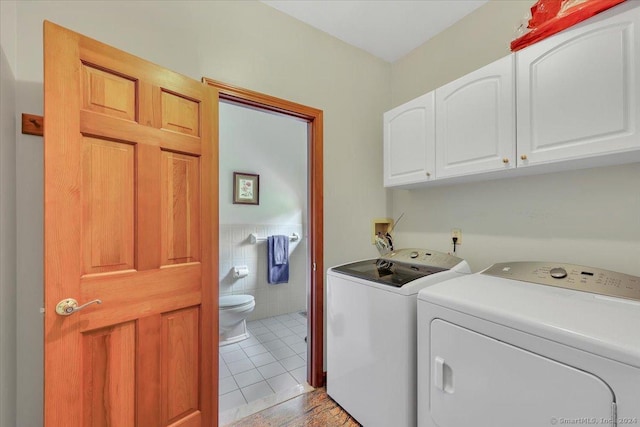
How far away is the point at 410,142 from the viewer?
1.86 metres

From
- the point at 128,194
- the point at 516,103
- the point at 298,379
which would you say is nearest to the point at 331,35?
the point at 516,103

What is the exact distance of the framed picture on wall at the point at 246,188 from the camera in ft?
10.7

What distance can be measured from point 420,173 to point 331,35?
132 centimetres

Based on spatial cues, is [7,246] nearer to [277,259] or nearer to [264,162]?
[277,259]

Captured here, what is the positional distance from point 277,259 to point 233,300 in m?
0.72

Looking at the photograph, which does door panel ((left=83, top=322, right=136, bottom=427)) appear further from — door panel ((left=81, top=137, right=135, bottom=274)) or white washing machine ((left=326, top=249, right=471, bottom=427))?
white washing machine ((left=326, top=249, right=471, bottom=427))

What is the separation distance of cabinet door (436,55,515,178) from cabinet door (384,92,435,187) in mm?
62

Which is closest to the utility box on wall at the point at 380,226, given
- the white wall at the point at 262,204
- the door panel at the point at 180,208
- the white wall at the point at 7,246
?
the white wall at the point at 262,204

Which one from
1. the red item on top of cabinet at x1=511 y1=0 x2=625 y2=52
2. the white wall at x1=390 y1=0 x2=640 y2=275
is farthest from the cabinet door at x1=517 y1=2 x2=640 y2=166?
the white wall at x1=390 y1=0 x2=640 y2=275

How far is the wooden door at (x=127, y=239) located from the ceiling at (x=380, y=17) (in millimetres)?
1018

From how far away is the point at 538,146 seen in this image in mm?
1258

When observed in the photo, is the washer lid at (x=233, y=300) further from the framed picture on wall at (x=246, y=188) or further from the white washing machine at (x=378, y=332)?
the white washing machine at (x=378, y=332)

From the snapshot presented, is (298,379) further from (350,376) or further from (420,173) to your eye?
(420,173)

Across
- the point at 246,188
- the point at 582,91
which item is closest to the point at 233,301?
the point at 246,188
